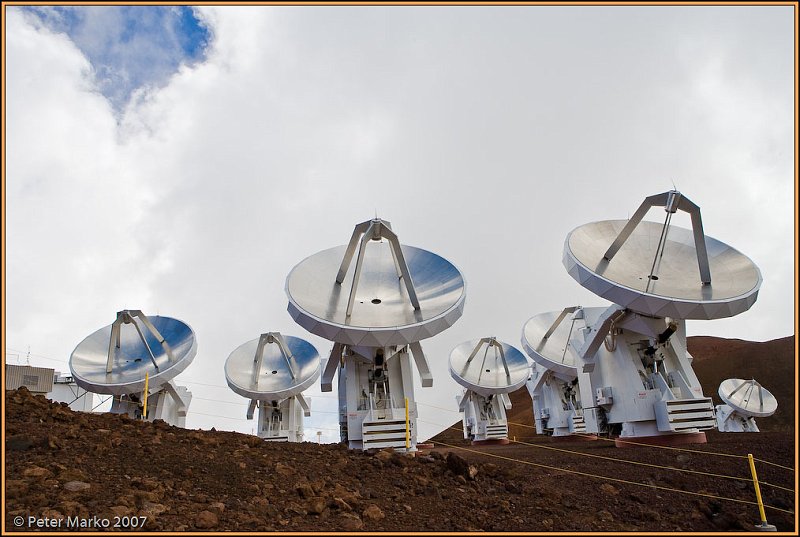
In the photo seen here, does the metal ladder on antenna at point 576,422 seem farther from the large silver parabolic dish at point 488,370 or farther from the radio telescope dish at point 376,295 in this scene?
the radio telescope dish at point 376,295

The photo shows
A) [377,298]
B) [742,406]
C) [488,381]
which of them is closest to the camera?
[377,298]

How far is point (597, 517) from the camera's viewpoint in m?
10.0

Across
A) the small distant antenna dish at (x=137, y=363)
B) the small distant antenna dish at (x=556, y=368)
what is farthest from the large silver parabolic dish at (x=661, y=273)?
the small distant antenna dish at (x=137, y=363)

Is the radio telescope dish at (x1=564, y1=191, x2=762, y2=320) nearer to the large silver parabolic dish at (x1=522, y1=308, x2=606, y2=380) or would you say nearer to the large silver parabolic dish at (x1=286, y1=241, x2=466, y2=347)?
the large silver parabolic dish at (x1=286, y1=241, x2=466, y2=347)

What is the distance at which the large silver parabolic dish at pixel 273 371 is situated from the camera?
3732cm

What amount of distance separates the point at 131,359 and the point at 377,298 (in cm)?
1809

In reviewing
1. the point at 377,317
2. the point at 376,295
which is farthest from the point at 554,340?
the point at 377,317

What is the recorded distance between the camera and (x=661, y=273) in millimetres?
25828

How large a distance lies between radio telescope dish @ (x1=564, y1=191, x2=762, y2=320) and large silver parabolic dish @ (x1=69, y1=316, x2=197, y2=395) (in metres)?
21.1

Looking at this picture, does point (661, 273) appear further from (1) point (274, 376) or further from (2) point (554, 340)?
(1) point (274, 376)

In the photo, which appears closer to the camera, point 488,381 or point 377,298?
point 377,298

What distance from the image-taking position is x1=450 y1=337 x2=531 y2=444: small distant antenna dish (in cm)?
4481

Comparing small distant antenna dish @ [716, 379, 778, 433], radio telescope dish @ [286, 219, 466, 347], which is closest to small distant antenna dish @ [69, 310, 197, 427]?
radio telescope dish @ [286, 219, 466, 347]

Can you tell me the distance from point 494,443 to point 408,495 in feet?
123
